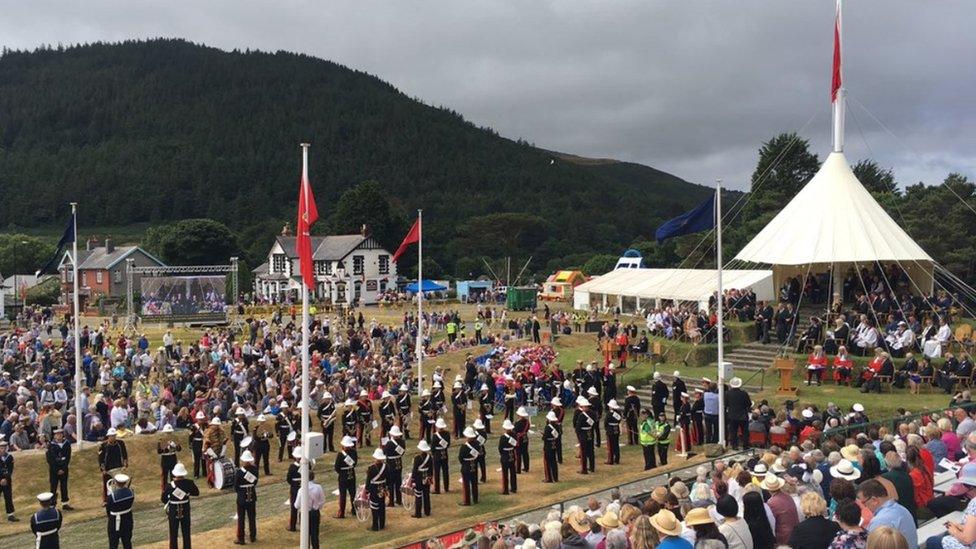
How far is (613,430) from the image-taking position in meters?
17.3

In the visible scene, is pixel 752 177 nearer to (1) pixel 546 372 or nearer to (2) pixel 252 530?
(1) pixel 546 372

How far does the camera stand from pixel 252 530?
1316 centimetres

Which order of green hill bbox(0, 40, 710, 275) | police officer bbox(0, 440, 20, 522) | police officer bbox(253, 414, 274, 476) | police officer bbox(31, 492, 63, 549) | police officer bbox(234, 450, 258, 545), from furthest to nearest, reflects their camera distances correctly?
green hill bbox(0, 40, 710, 275) < police officer bbox(253, 414, 274, 476) < police officer bbox(0, 440, 20, 522) < police officer bbox(234, 450, 258, 545) < police officer bbox(31, 492, 63, 549)

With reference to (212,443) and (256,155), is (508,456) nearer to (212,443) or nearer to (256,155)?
(212,443)

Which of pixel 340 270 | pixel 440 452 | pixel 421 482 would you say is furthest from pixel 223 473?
pixel 340 270

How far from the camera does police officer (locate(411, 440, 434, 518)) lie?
14.3 meters

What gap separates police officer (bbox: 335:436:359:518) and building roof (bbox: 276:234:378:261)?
52796 millimetres

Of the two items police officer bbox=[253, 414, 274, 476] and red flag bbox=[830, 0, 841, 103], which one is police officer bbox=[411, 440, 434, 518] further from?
red flag bbox=[830, 0, 841, 103]

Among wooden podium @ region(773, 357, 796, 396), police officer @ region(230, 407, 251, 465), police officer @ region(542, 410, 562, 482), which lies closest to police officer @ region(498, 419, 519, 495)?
police officer @ region(542, 410, 562, 482)

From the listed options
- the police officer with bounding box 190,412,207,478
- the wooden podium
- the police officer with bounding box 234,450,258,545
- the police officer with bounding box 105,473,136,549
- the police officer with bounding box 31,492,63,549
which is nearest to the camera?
the police officer with bounding box 31,492,63,549

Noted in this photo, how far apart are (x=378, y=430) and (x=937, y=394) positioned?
14.7 meters

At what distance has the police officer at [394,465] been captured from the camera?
46.9 feet

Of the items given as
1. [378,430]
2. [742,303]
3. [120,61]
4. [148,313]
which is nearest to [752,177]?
[742,303]

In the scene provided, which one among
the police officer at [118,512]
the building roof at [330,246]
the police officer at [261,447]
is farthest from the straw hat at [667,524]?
the building roof at [330,246]
